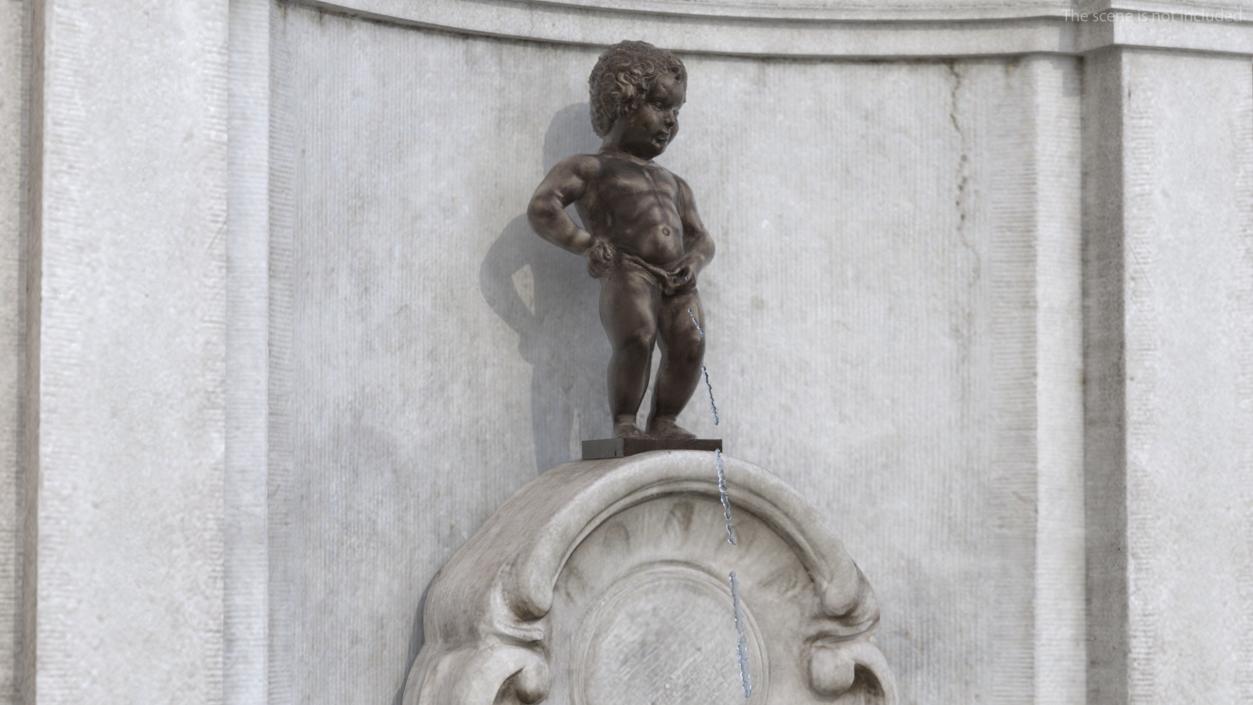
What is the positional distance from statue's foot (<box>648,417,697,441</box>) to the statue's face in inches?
26.9

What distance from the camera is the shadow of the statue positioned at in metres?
5.05

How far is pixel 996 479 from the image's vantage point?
17.4ft

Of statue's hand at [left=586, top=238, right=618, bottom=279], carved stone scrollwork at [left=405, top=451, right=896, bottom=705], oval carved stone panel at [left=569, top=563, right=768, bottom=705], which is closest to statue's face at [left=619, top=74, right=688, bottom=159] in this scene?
statue's hand at [left=586, top=238, right=618, bottom=279]

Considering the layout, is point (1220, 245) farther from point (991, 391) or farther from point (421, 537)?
point (421, 537)

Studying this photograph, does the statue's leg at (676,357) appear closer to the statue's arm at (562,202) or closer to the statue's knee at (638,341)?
the statue's knee at (638,341)

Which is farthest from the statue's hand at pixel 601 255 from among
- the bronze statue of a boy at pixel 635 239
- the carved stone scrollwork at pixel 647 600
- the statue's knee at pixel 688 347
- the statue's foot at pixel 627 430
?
the carved stone scrollwork at pixel 647 600

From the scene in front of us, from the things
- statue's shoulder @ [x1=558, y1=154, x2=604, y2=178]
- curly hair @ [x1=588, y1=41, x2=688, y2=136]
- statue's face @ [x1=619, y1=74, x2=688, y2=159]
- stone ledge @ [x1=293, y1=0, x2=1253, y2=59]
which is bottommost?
statue's shoulder @ [x1=558, y1=154, x2=604, y2=178]

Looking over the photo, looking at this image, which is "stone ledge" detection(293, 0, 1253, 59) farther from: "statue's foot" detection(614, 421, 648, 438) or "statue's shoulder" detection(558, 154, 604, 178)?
"statue's foot" detection(614, 421, 648, 438)

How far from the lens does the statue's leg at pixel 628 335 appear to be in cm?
464

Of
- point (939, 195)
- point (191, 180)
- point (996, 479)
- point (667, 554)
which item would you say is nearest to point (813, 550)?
point (667, 554)

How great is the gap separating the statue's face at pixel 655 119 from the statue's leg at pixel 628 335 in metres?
0.35

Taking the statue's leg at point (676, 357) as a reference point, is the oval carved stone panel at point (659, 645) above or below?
below

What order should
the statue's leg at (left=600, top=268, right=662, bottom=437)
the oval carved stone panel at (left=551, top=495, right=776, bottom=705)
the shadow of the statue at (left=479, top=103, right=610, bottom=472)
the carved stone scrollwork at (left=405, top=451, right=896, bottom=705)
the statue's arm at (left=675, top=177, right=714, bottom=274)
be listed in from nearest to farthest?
the carved stone scrollwork at (left=405, top=451, right=896, bottom=705), the oval carved stone panel at (left=551, top=495, right=776, bottom=705), the statue's leg at (left=600, top=268, right=662, bottom=437), the statue's arm at (left=675, top=177, right=714, bottom=274), the shadow of the statue at (left=479, top=103, right=610, bottom=472)

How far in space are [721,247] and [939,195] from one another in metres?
0.67
